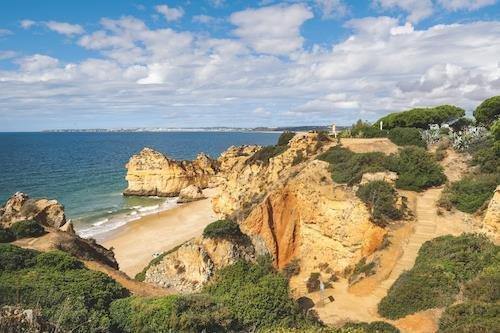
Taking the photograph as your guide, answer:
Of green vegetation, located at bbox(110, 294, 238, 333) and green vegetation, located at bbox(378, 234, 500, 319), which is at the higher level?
green vegetation, located at bbox(110, 294, 238, 333)

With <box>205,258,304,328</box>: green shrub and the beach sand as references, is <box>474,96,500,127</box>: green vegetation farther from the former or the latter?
<box>205,258,304,328</box>: green shrub

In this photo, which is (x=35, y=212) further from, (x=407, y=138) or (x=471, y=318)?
(x=407, y=138)

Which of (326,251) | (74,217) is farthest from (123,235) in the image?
(326,251)

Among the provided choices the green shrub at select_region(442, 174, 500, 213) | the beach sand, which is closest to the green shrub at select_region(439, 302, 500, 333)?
the green shrub at select_region(442, 174, 500, 213)

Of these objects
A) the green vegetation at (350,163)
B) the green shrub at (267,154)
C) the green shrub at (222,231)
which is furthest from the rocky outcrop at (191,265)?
the green shrub at (267,154)

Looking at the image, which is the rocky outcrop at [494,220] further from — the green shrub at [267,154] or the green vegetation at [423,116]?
the green vegetation at [423,116]
